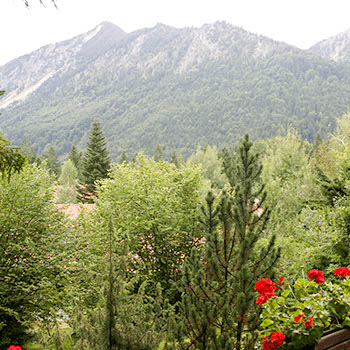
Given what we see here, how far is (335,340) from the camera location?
10.4ft

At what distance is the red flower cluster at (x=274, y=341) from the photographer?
120 inches

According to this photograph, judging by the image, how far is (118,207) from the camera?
1284cm

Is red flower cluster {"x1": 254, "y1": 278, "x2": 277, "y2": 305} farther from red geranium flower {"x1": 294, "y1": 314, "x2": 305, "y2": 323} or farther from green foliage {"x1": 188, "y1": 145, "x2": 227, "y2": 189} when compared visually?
green foliage {"x1": 188, "y1": 145, "x2": 227, "y2": 189}

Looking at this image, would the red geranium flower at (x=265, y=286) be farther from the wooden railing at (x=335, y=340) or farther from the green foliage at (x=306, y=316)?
the wooden railing at (x=335, y=340)

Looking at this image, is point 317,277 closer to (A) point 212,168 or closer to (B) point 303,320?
(B) point 303,320

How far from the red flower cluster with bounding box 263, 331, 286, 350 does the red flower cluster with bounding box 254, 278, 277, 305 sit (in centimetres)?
34

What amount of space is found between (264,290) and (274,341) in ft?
1.61

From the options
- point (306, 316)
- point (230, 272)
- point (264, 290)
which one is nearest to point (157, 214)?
point (230, 272)

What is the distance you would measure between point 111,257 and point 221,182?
48.1m

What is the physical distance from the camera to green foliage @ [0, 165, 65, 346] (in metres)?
9.39

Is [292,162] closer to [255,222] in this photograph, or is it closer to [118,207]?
[118,207]

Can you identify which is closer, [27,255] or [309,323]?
[309,323]

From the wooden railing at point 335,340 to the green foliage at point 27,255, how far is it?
8.07m

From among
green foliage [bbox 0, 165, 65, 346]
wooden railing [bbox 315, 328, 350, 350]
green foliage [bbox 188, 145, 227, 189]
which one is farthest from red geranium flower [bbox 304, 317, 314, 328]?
green foliage [bbox 188, 145, 227, 189]
